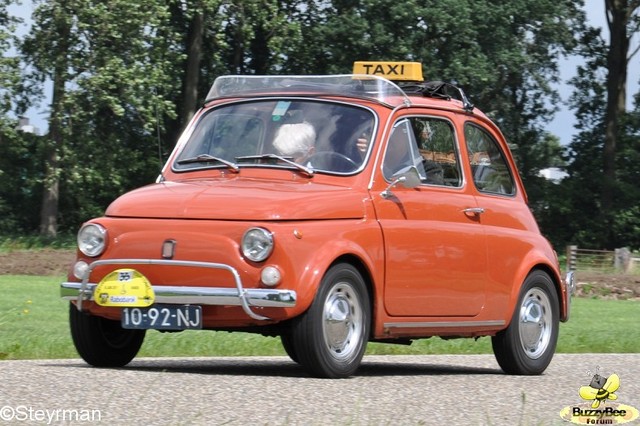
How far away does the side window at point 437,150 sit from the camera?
396 inches

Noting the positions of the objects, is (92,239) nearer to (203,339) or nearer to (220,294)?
(220,294)

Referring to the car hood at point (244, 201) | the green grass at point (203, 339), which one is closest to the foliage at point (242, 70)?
the green grass at point (203, 339)

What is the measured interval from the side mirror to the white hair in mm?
596

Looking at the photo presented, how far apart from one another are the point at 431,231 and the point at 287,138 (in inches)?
45.6

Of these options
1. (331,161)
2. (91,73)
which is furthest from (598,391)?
(91,73)

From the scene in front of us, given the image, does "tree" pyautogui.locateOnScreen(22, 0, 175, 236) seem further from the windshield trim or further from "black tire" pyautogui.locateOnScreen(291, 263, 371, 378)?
"black tire" pyautogui.locateOnScreen(291, 263, 371, 378)

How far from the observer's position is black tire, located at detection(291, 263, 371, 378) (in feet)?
27.4

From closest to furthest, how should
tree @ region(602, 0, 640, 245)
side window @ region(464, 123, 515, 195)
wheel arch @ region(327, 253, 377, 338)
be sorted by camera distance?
wheel arch @ region(327, 253, 377, 338)
side window @ region(464, 123, 515, 195)
tree @ region(602, 0, 640, 245)

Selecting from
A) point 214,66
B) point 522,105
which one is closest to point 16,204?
point 214,66

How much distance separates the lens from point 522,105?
54781mm

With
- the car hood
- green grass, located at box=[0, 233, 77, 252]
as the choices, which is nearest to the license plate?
the car hood

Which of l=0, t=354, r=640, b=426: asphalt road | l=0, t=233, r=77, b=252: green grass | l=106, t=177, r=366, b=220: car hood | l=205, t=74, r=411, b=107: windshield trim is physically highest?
l=205, t=74, r=411, b=107: windshield trim

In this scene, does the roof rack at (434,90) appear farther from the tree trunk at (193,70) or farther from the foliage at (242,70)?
the tree trunk at (193,70)

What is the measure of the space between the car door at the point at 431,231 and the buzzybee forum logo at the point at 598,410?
5.13 ft
